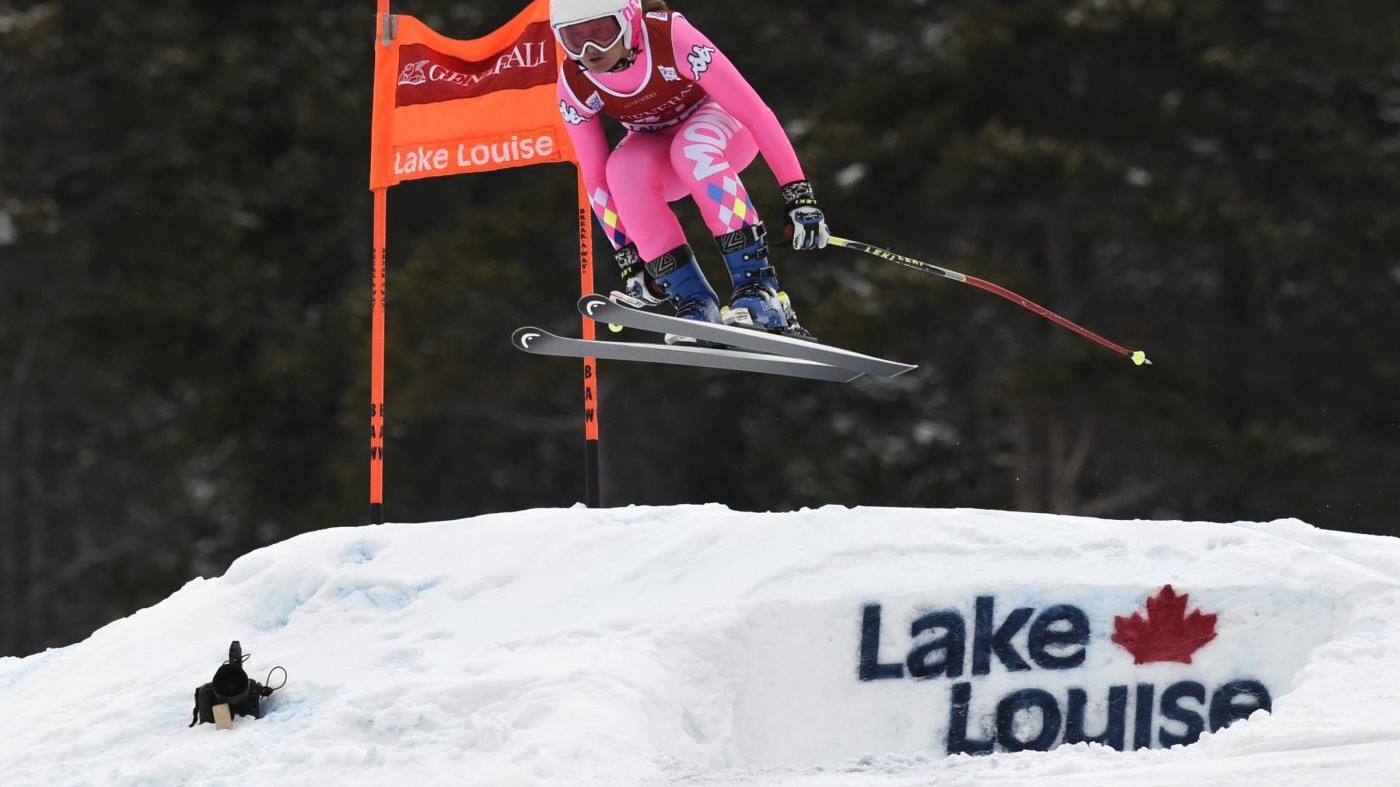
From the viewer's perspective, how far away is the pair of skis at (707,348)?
8.41 meters

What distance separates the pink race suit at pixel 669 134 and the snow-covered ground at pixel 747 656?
1.29 m

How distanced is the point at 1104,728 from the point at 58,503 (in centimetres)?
1781

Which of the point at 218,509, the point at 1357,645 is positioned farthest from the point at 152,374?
the point at 1357,645

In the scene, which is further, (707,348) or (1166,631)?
(707,348)

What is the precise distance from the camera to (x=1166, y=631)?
7535mm

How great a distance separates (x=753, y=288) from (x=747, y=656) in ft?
5.95

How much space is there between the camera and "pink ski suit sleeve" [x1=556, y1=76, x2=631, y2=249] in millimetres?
8570

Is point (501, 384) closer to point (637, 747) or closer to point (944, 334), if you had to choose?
point (944, 334)

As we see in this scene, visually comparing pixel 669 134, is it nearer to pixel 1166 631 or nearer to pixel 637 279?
pixel 637 279

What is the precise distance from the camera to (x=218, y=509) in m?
22.9

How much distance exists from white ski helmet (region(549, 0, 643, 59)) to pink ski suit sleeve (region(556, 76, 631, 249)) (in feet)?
0.98

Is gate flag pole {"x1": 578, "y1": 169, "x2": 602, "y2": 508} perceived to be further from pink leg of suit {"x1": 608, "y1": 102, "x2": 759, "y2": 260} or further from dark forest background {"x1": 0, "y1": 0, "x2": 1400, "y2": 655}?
dark forest background {"x1": 0, "y1": 0, "x2": 1400, "y2": 655}

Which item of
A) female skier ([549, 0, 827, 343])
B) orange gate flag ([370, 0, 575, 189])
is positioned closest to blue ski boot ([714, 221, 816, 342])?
female skier ([549, 0, 827, 343])

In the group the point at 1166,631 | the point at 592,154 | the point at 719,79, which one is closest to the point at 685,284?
the point at 592,154
